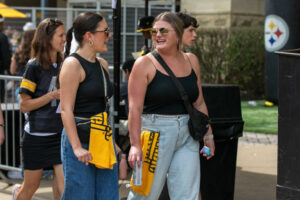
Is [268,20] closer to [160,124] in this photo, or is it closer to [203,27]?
[203,27]

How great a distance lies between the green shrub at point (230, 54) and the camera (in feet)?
51.8

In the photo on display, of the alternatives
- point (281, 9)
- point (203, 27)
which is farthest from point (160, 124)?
point (203, 27)

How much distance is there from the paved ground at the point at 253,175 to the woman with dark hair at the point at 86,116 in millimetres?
2318

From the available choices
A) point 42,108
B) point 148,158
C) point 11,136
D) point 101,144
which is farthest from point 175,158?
point 11,136

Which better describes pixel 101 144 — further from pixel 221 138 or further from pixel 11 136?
pixel 11 136

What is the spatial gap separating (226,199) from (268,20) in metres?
9.30

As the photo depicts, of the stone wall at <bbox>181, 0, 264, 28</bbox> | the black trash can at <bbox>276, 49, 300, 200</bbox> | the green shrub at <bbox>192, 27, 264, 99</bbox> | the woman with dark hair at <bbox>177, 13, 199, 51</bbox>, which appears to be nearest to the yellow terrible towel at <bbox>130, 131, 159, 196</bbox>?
Result: the black trash can at <bbox>276, 49, 300, 200</bbox>

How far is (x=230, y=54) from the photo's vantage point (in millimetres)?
15797

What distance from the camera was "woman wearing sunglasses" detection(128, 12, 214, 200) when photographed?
416 centimetres

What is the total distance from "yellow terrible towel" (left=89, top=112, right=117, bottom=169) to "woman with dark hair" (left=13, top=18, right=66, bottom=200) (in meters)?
0.96

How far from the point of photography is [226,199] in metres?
5.45

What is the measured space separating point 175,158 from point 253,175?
3.25m

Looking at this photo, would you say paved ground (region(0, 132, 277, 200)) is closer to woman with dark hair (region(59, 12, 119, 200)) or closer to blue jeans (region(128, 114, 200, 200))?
blue jeans (region(128, 114, 200, 200))

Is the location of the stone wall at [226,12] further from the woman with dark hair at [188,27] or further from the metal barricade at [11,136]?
the woman with dark hair at [188,27]
